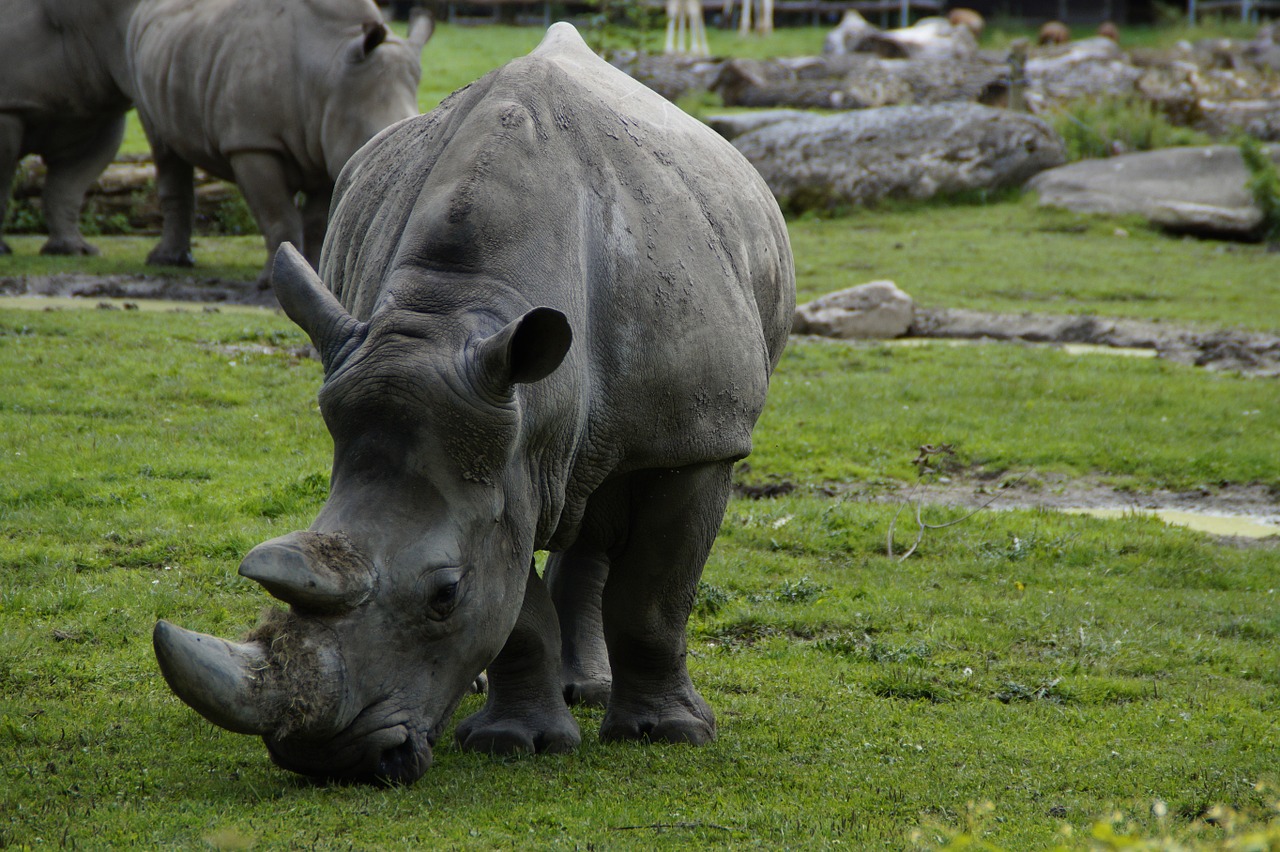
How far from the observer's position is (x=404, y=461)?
12.7ft

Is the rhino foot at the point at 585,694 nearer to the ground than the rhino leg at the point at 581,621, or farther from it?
nearer to the ground

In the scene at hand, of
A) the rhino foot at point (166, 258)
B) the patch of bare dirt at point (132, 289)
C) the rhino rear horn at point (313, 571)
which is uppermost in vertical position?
the rhino rear horn at point (313, 571)

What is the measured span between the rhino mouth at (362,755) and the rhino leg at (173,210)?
11264mm

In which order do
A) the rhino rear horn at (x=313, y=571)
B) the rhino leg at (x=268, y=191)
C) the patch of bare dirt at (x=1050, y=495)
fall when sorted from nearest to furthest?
the rhino rear horn at (x=313, y=571)
the patch of bare dirt at (x=1050, y=495)
the rhino leg at (x=268, y=191)

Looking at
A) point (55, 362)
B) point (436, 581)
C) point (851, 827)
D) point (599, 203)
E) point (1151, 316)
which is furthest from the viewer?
point (1151, 316)

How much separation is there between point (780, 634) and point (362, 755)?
9.30ft

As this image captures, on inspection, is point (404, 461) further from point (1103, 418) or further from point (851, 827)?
point (1103, 418)

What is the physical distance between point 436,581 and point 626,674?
134 cm

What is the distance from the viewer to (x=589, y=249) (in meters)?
4.47

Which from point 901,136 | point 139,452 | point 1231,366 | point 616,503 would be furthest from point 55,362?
point 901,136

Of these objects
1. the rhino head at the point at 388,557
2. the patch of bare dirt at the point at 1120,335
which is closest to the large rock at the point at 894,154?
the patch of bare dirt at the point at 1120,335

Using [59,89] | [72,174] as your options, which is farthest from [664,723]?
[72,174]

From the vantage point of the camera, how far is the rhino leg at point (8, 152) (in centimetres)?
1406

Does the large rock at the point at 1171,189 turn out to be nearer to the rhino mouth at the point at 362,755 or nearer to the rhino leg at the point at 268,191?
the rhino leg at the point at 268,191
